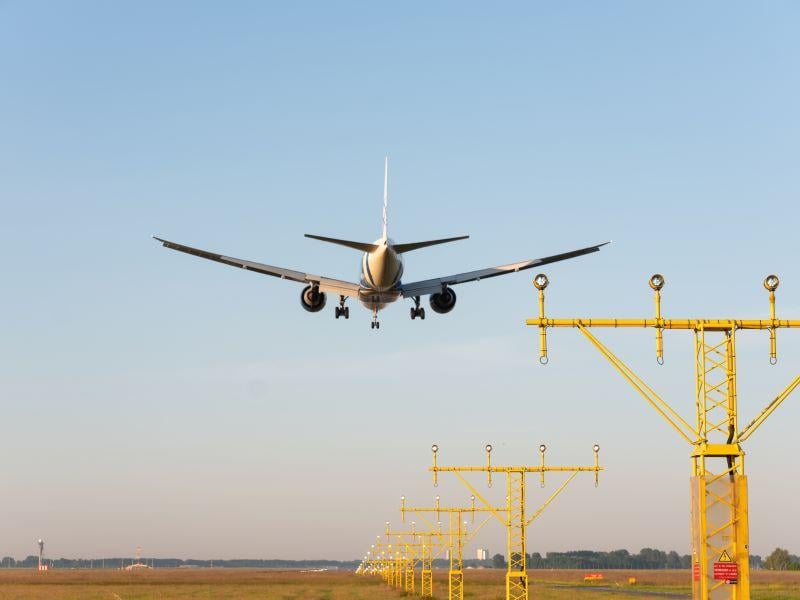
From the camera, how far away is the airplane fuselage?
203 ft

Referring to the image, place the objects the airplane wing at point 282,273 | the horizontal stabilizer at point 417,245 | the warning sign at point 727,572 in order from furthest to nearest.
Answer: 1. the airplane wing at point 282,273
2. the horizontal stabilizer at point 417,245
3. the warning sign at point 727,572

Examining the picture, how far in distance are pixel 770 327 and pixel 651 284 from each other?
3.78 metres

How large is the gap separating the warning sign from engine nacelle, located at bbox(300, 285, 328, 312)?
39.7 meters

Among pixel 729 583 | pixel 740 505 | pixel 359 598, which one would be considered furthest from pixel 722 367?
pixel 359 598

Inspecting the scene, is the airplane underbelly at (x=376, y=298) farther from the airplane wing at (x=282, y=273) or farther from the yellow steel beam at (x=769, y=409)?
the yellow steel beam at (x=769, y=409)

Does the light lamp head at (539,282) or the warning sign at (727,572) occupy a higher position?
the light lamp head at (539,282)

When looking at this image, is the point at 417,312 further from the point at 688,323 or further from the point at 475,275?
the point at 688,323

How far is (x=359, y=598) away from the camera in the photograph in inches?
5359

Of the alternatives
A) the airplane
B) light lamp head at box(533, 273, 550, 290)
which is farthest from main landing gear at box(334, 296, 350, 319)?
light lamp head at box(533, 273, 550, 290)

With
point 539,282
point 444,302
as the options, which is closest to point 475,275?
point 444,302

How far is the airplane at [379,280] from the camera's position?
Result: 62000 millimetres

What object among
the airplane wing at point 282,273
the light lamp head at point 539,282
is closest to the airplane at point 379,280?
the airplane wing at point 282,273

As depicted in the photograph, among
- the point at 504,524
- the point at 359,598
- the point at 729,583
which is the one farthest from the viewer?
the point at 359,598

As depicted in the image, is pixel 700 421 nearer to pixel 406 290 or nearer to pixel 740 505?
pixel 740 505
